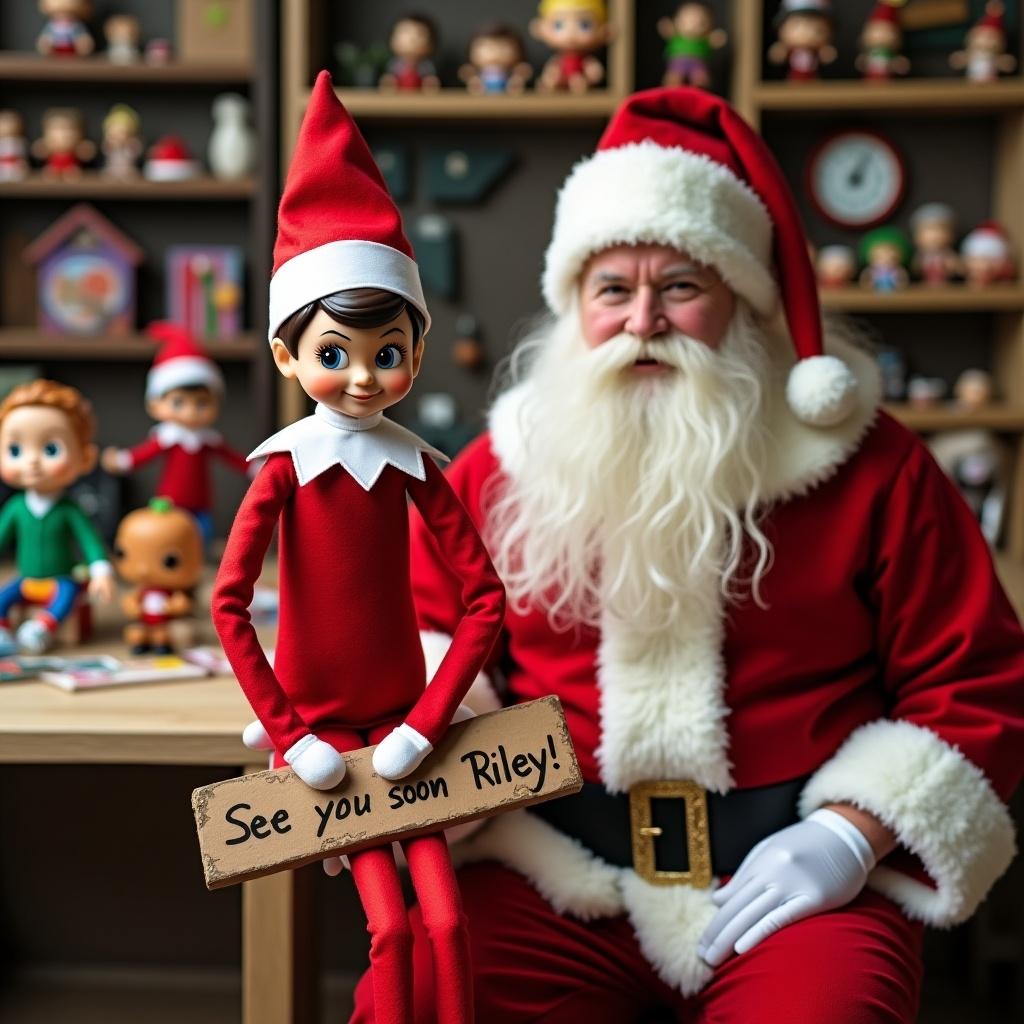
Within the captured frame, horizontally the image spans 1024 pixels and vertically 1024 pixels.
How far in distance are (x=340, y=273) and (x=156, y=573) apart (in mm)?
783

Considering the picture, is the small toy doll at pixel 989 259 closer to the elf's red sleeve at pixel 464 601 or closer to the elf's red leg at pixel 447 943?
the elf's red sleeve at pixel 464 601

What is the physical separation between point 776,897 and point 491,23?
1836 millimetres

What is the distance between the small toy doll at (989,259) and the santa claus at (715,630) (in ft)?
3.98

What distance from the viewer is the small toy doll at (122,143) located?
240 cm

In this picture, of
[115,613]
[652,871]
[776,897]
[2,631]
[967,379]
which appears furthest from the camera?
[967,379]

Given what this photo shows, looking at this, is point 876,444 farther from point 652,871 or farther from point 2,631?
point 2,631

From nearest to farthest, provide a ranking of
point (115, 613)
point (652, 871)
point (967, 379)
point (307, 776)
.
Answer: point (307, 776) < point (652, 871) < point (115, 613) < point (967, 379)

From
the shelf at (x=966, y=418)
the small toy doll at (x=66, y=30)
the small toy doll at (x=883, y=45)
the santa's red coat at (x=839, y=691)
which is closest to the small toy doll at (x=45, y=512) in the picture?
the santa's red coat at (x=839, y=691)

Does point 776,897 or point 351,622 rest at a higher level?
point 351,622

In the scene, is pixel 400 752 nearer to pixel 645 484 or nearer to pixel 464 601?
pixel 464 601

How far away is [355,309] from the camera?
0.79 meters

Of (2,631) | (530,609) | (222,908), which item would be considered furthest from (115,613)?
(530,609)

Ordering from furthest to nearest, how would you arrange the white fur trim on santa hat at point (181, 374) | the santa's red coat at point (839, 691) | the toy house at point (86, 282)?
1. the toy house at point (86, 282)
2. the white fur trim on santa hat at point (181, 374)
3. the santa's red coat at point (839, 691)

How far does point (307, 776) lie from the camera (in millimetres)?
802
